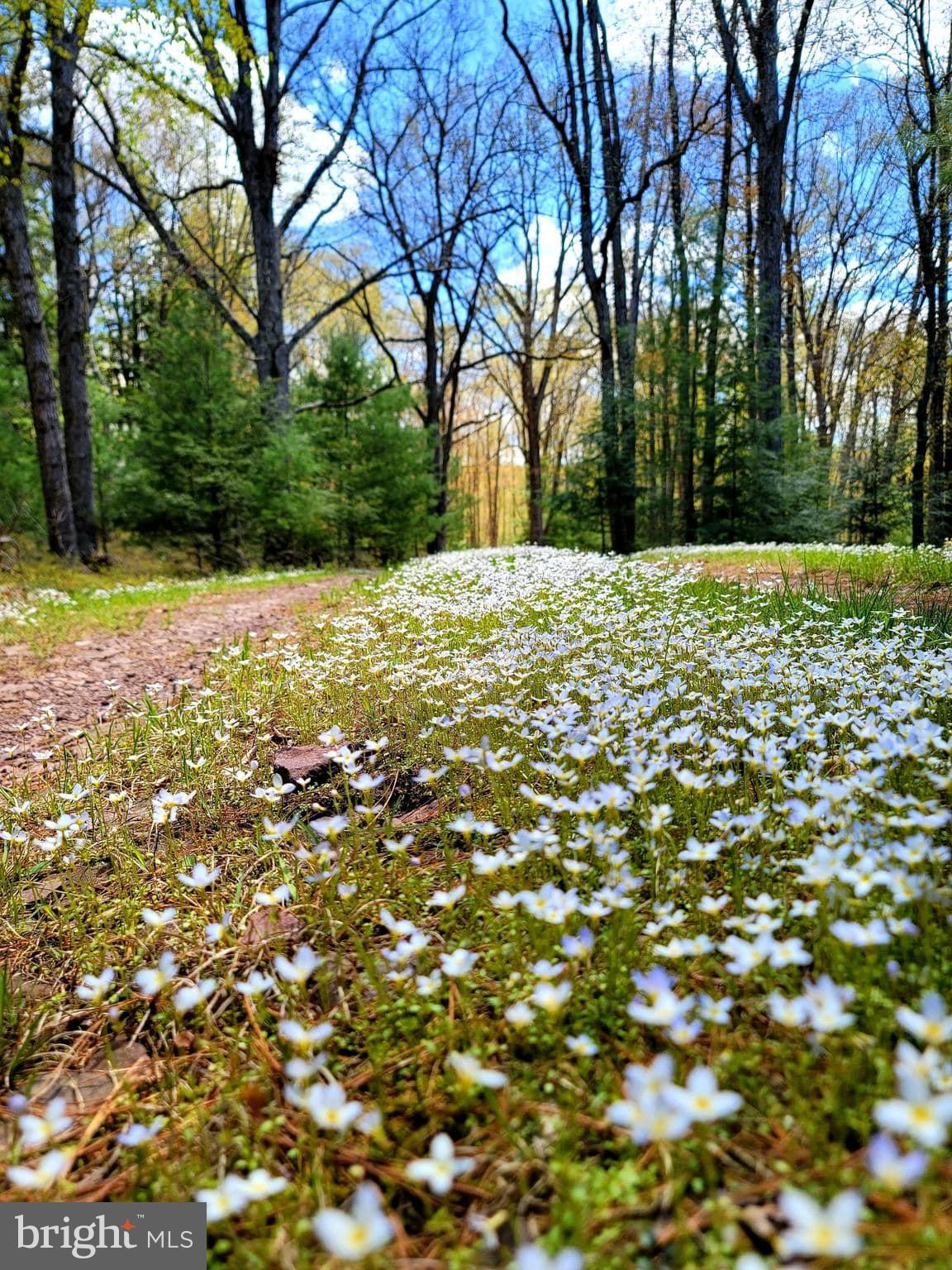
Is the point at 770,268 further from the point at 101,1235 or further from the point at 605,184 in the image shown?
the point at 101,1235

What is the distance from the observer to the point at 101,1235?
1.09m

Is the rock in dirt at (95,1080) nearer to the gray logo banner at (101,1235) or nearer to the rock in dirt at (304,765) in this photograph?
the gray logo banner at (101,1235)

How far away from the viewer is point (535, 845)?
1455 millimetres

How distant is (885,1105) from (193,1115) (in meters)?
1.22

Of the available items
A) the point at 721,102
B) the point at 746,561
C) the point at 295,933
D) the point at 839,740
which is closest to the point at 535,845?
the point at 295,933

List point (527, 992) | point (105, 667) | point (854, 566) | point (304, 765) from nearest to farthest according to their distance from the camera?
point (527, 992) < point (304, 765) < point (105, 667) < point (854, 566)

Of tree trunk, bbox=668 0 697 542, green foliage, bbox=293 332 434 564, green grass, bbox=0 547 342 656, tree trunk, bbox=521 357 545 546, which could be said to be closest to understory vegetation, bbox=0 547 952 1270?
green grass, bbox=0 547 342 656

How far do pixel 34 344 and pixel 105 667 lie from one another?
812 cm

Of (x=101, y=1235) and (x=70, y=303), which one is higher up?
(x=70, y=303)

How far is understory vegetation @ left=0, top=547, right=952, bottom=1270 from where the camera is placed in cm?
88

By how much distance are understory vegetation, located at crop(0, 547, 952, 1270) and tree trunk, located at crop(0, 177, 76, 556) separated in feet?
30.8

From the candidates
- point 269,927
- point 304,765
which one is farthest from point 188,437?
point 269,927

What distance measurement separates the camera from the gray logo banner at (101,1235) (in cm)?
101

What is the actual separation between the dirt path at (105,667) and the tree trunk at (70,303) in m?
4.99
